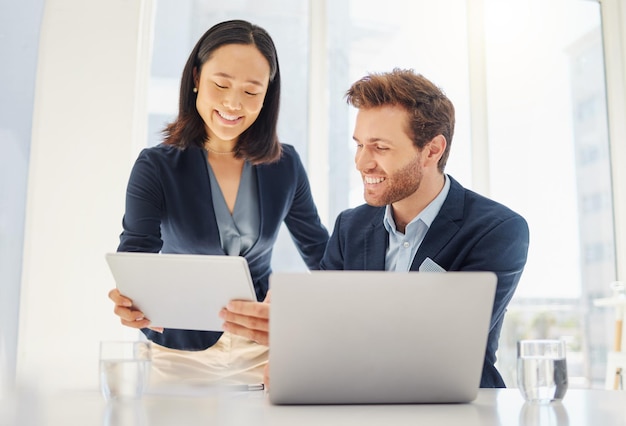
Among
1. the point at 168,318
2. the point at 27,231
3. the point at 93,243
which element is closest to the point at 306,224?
the point at 168,318

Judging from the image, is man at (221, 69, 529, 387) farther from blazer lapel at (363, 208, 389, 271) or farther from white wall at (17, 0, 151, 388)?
white wall at (17, 0, 151, 388)

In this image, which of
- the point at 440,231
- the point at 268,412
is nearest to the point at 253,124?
the point at 440,231

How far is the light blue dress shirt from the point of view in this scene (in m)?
1.90

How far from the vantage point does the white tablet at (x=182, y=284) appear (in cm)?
136

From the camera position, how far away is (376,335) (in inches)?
36.4

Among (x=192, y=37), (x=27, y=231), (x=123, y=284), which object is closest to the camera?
(x=123, y=284)

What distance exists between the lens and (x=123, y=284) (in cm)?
153

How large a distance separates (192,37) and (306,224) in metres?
1.72

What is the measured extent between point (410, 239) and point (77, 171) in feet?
6.77

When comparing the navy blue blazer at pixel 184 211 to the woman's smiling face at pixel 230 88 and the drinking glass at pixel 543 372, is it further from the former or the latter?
the drinking glass at pixel 543 372

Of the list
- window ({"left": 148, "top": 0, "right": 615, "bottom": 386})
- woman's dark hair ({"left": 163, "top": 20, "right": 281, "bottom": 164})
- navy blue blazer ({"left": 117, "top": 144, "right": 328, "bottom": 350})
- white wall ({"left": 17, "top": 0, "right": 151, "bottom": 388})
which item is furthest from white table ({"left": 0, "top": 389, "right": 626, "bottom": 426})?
window ({"left": 148, "top": 0, "right": 615, "bottom": 386})

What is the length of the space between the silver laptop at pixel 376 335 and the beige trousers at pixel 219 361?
41.4 inches

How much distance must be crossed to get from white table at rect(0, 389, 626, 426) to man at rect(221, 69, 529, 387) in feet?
2.57

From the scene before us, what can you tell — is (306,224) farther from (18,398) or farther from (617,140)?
(617,140)
